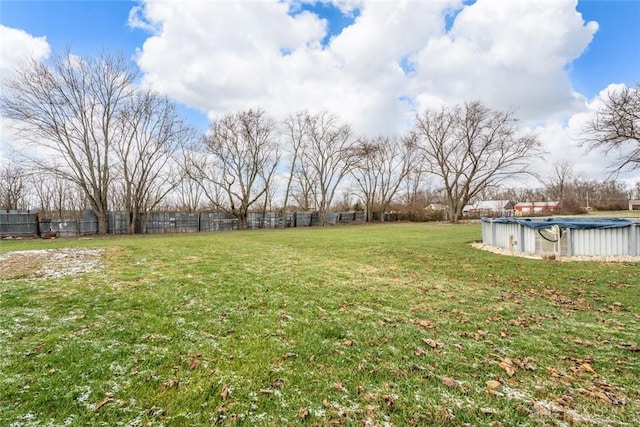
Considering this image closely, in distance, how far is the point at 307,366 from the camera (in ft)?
8.78

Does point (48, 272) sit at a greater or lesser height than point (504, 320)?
greater

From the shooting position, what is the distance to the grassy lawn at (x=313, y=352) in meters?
2.07

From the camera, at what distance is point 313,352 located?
2939mm

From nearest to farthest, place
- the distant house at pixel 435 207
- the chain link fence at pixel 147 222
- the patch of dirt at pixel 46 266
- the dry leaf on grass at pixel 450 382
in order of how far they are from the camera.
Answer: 1. the dry leaf on grass at pixel 450 382
2. the patch of dirt at pixel 46 266
3. the chain link fence at pixel 147 222
4. the distant house at pixel 435 207

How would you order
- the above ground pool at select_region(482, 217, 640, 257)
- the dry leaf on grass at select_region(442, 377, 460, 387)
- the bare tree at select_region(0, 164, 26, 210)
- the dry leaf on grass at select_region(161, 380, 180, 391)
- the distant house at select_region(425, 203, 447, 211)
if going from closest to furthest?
the dry leaf on grass at select_region(161, 380, 180, 391), the dry leaf on grass at select_region(442, 377, 460, 387), the above ground pool at select_region(482, 217, 640, 257), the bare tree at select_region(0, 164, 26, 210), the distant house at select_region(425, 203, 447, 211)

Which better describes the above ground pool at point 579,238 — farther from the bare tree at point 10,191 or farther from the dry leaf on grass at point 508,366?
the bare tree at point 10,191

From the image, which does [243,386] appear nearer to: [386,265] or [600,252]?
[386,265]

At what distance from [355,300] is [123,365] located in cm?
308

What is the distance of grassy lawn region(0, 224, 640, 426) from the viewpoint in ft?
6.81

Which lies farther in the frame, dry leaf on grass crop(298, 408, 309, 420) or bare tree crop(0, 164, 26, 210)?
bare tree crop(0, 164, 26, 210)

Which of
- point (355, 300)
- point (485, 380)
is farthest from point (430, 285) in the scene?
point (485, 380)

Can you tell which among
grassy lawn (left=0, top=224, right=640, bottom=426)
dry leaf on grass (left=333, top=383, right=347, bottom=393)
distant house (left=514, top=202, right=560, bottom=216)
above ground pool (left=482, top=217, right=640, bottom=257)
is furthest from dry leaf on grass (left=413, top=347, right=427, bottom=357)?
distant house (left=514, top=202, right=560, bottom=216)

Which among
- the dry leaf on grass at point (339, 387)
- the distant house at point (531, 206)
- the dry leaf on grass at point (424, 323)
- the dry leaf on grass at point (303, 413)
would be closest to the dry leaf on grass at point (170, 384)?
the dry leaf on grass at point (303, 413)

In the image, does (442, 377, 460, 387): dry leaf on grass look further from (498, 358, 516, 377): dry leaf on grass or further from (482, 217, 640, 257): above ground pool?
(482, 217, 640, 257): above ground pool
